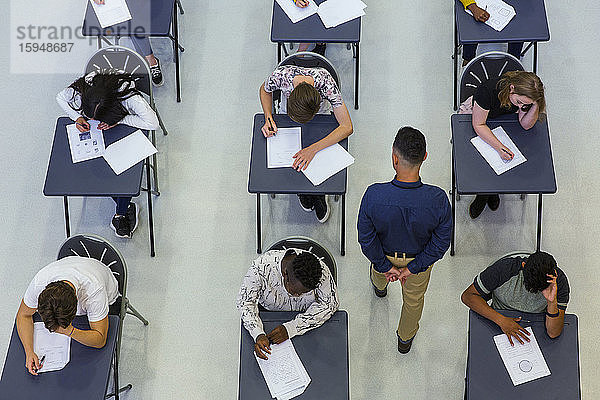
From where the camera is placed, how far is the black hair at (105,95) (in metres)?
4.82

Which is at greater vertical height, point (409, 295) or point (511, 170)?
point (511, 170)

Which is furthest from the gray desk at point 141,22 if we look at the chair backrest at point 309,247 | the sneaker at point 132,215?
the chair backrest at point 309,247

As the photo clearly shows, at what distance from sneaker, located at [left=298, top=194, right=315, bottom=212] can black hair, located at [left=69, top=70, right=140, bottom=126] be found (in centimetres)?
121

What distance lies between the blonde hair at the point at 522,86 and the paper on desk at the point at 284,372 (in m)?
1.80

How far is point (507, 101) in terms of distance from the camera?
4.69 meters

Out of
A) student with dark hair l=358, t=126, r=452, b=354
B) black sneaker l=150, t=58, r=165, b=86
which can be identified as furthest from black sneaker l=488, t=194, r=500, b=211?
black sneaker l=150, t=58, r=165, b=86

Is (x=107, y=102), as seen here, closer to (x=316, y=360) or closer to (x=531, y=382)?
(x=316, y=360)

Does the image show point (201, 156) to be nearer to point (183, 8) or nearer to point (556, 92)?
point (183, 8)

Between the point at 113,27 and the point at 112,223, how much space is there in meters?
1.27

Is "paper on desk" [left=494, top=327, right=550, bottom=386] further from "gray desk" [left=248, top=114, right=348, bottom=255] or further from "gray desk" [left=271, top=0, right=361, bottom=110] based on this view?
"gray desk" [left=271, top=0, right=361, bottom=110]

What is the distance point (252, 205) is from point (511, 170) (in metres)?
1.71

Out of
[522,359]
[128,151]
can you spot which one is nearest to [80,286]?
[128,151]

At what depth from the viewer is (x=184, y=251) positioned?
5.36 meters

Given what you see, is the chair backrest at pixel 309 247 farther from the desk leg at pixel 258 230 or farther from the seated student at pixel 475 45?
the seated student at pixel 475 45
